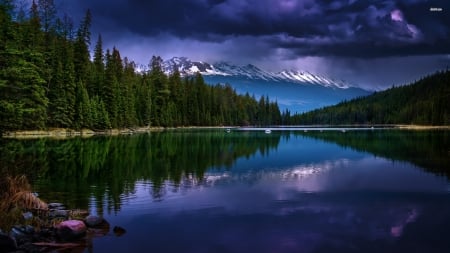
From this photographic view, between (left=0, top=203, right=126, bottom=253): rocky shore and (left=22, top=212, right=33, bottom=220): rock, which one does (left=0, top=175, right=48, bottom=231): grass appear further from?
(left=0, top=203, right=126, bottom=253): rocky shore

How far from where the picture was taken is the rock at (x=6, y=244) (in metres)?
13.9

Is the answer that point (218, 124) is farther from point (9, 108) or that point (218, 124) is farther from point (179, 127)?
point (9, 108)

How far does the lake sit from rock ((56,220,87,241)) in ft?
2.66

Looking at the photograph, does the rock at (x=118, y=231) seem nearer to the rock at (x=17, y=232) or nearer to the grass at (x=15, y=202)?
the grass at (x=15, y=202)

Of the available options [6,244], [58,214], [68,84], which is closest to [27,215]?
[58,214]

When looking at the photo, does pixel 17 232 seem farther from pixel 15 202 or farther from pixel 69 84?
pixel 69 84

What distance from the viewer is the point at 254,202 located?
78.7 ft

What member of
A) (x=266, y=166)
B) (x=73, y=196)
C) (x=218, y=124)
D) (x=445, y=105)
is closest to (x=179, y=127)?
(x=218, y=124)

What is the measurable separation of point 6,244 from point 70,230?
2.43 meters

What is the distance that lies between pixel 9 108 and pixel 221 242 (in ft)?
94.5

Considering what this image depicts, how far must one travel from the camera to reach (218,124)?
195m

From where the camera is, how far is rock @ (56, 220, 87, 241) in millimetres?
15891

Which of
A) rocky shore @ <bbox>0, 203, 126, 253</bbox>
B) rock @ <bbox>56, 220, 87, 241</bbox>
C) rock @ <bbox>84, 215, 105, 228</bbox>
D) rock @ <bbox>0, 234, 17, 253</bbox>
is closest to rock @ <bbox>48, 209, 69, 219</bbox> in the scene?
rocky shore @ <bbox>0, 203, 126, 253</bbox>

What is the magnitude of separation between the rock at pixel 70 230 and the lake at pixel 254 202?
0.81m
